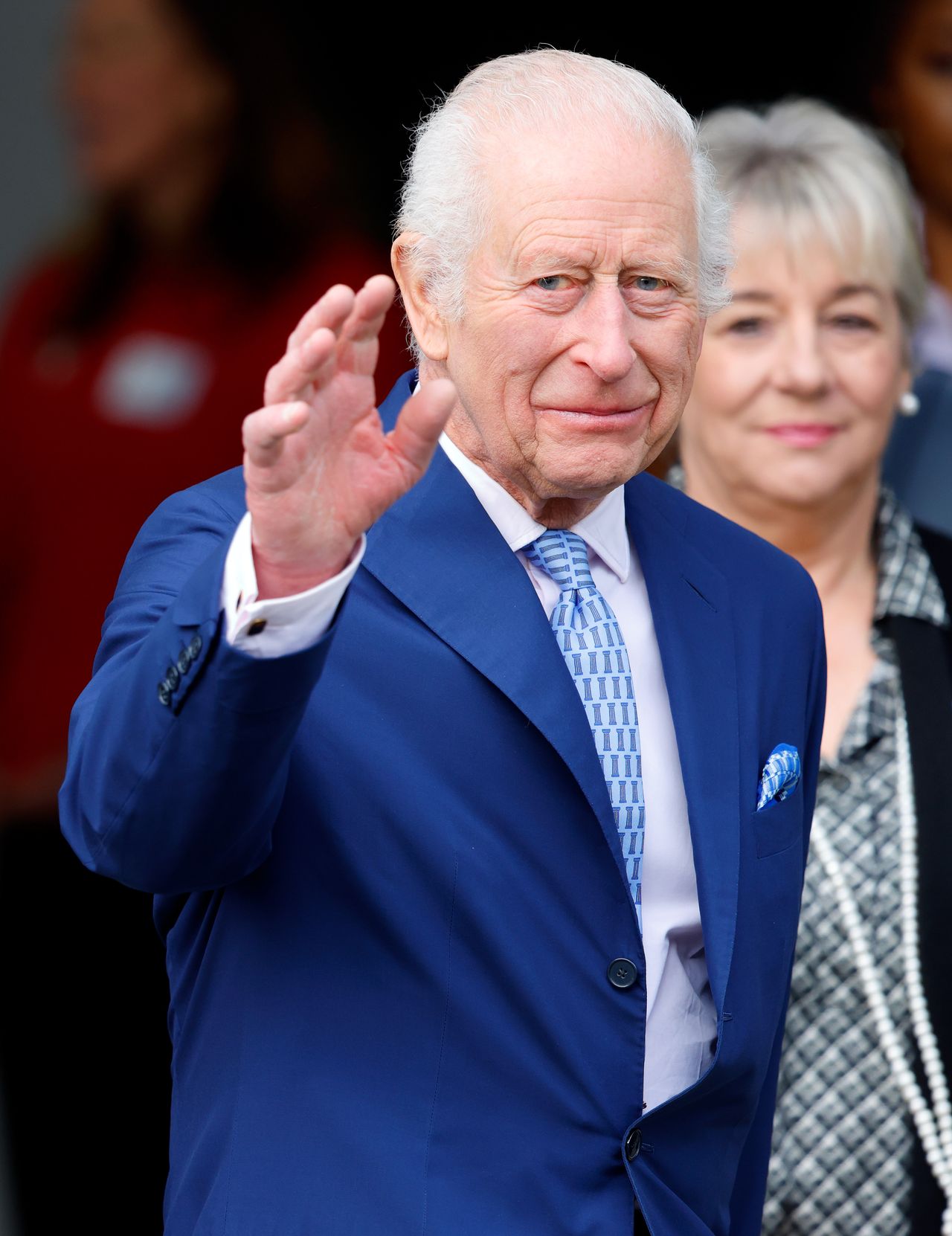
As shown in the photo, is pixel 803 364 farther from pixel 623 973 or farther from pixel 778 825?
pixel 623 973

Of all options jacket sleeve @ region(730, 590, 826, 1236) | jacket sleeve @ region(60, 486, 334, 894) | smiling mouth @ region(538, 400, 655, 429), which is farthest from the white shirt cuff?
jacket sleeve @ region(730, 590, 826, 1236)

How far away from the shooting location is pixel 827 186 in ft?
10.3

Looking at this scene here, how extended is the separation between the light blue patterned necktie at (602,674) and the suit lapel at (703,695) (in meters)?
0.05

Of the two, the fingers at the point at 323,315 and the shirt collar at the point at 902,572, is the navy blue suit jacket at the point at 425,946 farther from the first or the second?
the shirt collar at the point at 902,572

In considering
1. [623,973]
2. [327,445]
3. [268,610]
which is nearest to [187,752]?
[268,610]

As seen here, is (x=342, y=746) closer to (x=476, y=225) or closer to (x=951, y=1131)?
(x=476, y=225)

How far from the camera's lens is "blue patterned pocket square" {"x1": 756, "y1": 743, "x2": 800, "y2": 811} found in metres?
2.10

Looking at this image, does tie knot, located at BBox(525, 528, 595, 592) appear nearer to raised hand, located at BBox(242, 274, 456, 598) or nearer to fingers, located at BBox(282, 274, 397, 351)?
raised hand, located at BBox(242, 274, 456, 598)

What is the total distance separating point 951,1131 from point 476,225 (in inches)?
62.5

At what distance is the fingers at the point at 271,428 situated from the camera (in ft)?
4.73

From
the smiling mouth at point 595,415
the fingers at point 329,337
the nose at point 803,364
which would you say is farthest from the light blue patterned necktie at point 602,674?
the nose at point 803,364

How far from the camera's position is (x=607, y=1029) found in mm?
1879

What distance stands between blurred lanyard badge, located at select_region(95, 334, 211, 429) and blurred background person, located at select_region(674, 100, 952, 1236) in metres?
0.91

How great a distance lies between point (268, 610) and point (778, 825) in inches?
32.1
